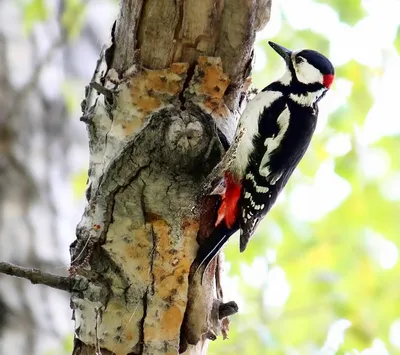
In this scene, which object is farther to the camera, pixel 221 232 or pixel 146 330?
pixel 221 232

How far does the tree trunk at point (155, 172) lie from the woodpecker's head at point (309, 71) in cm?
46

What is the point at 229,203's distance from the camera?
1.38m

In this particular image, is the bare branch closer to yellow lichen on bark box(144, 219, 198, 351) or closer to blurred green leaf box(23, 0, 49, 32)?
yellow lichen on bark box(144, 219, 198, 351)

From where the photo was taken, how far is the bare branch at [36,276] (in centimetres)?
100

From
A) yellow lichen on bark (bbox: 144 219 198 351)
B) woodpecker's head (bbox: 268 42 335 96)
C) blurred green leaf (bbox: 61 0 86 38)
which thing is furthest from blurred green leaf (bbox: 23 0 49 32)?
yellow lichen on bark (bbox: 144 219 198 351)

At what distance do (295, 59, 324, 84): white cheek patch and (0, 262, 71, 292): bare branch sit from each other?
1.00 meters

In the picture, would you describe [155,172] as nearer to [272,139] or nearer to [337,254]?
[272,139]

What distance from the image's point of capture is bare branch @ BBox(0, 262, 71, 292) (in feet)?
3.27

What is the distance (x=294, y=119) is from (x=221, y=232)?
1.82ft

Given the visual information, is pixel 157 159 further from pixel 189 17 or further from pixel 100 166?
pixel 189 17

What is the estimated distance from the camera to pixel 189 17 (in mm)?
1193

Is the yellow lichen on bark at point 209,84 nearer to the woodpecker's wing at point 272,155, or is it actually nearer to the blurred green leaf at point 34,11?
the woodpecker's wing at point 272,155

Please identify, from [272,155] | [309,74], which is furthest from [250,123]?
[309,74]

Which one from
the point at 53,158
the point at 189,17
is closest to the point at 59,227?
the point at 53,158
